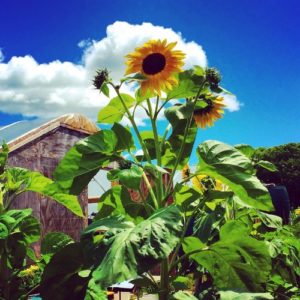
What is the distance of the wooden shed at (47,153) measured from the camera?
14.4 ft

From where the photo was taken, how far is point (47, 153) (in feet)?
15.5

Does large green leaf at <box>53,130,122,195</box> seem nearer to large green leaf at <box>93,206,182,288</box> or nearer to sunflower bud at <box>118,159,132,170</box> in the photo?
sunflower bud at <box>118,159,132,170</box>

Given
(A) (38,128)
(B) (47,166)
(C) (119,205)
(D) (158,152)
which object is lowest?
(C) (119,205)

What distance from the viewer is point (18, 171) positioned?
1.80m

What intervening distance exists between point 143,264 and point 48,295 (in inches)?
18.6

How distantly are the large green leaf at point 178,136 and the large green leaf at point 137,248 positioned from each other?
46 cm

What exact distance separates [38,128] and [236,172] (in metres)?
3.69

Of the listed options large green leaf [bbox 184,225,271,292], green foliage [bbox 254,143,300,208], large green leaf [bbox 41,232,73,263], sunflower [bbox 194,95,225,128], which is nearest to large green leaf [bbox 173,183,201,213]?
large green leaf [bbox 184,225,271,292]

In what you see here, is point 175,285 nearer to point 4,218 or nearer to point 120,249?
point 120,249

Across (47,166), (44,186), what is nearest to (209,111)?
(44,186)

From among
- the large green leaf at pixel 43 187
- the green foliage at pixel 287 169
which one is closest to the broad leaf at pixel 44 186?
the large green leaf at pixel 43 187

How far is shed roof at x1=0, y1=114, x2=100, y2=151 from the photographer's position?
439 centimetres

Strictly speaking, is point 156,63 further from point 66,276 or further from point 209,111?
point 66,276

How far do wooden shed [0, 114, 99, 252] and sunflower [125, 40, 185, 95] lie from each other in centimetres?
301
